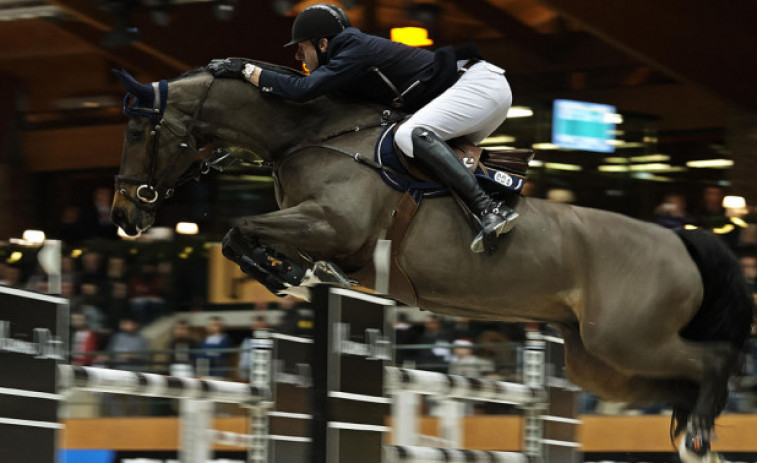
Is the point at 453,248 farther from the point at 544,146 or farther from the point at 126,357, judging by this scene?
the point at 544,146

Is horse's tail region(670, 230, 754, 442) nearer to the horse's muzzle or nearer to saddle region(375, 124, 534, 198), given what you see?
saddle region(375, 124, 534, 198)

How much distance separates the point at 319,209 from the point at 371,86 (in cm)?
66

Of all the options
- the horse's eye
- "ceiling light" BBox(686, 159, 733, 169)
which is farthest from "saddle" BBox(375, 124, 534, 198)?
"ceiling light" BBox(686, 159, 733, 169)

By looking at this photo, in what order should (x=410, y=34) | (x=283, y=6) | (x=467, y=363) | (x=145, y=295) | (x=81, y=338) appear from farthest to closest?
(x=410, y=34) → (x=283, y=6) → (x=145, y=295) → (x=81, y=338) → (x=467, y=363)

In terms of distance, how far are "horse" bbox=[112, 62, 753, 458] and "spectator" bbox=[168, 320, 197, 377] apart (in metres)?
3.70

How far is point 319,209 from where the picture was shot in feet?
17.6

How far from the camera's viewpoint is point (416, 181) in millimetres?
5500

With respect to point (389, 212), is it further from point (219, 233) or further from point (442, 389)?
point (219, 233)

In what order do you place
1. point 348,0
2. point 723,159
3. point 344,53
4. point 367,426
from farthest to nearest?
point 723,159 < point 348,0 < point 344,53 < point 367,426

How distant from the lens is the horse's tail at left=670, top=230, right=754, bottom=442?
19.1 ft

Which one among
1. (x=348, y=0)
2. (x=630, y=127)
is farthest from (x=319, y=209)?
(x=630, y=127)

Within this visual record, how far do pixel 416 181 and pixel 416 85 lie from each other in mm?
447

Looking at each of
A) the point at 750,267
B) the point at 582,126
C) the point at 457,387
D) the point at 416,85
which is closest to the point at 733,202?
the point at 750,267

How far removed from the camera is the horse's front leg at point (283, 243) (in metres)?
5.26
